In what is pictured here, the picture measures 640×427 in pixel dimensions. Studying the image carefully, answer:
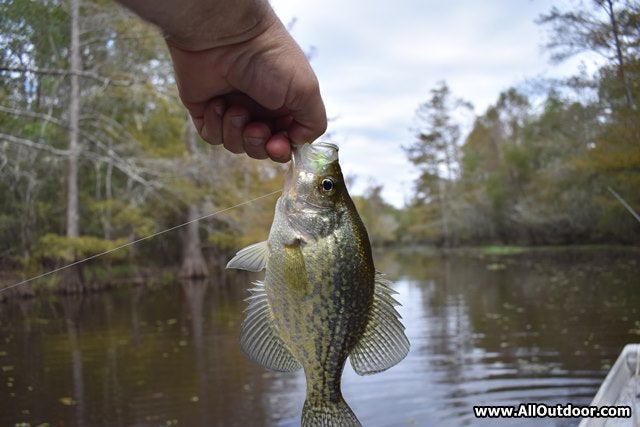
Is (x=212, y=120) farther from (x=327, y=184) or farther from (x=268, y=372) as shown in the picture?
(x=268, y=372)

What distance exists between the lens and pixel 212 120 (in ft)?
8.70

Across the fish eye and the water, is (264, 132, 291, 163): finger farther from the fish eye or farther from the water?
the water

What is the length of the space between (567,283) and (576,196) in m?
19.3

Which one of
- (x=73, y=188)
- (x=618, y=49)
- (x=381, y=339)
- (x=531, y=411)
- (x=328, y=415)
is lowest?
(x=531, y=411)

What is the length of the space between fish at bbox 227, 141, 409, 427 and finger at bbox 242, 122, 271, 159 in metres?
0.37

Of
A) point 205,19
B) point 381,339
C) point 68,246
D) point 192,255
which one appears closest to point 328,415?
point 381,339

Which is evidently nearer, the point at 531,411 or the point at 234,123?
the point at 234,123

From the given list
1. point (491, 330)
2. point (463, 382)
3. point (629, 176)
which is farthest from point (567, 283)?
point (463, 382)

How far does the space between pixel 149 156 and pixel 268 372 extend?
65.0ft

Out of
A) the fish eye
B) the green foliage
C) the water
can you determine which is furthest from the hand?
the green foliage

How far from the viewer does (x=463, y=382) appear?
961cm

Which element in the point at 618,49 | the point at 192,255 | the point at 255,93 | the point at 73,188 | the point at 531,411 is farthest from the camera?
the point at 192,255

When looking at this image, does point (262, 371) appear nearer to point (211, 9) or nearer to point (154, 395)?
point (154, 395)

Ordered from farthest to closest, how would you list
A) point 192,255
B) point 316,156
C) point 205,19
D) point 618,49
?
1. point 192,255
2. point 618,49
3. point 316,156
4. point 205,19
